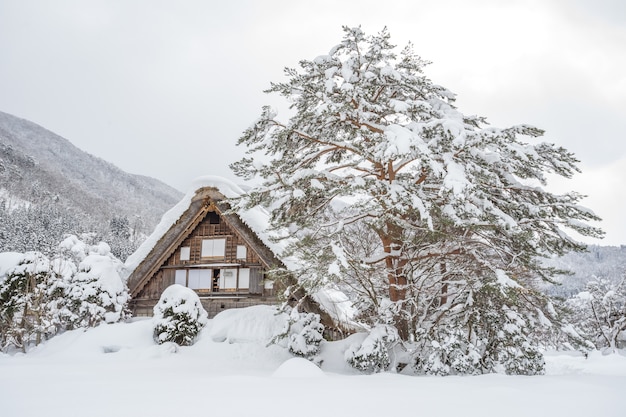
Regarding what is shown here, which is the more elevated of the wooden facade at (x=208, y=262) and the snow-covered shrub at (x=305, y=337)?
the wooden facade at (x=208, y=262)

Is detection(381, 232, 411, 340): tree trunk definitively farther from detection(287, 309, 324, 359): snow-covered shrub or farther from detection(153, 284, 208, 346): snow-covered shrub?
detection(153, 284, 208, 346): snow-covered shrub

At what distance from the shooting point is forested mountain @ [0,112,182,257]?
192 feet

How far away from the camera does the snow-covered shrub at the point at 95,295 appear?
13906 mm

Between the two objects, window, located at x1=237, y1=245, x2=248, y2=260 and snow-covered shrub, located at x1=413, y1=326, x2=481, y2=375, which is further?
window, located at x1=237, y1=245, x2=248, y2=260

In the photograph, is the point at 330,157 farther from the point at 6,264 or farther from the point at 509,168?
the point at 6,264

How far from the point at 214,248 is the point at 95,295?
14.8 ft

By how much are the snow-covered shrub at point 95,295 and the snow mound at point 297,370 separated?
8.75 m

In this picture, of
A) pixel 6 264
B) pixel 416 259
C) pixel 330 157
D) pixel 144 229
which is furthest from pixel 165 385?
pixel 144 229

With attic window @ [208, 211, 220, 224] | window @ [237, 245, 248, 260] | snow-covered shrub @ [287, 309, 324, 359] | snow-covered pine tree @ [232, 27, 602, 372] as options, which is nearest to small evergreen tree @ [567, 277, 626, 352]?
snow-covered pine tree @ [232, 27, 602, 372]

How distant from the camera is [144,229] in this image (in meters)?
116

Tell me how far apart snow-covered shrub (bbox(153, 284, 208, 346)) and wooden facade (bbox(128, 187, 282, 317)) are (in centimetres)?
308

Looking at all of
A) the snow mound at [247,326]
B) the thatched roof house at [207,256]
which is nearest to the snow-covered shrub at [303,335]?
the snow mound at [247,326]

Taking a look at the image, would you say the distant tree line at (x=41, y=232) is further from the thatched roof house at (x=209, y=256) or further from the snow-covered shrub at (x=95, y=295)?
the snow-covered shrub at (x=95, y=295)

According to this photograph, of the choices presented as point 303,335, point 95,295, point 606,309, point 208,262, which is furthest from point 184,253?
point 606,309
